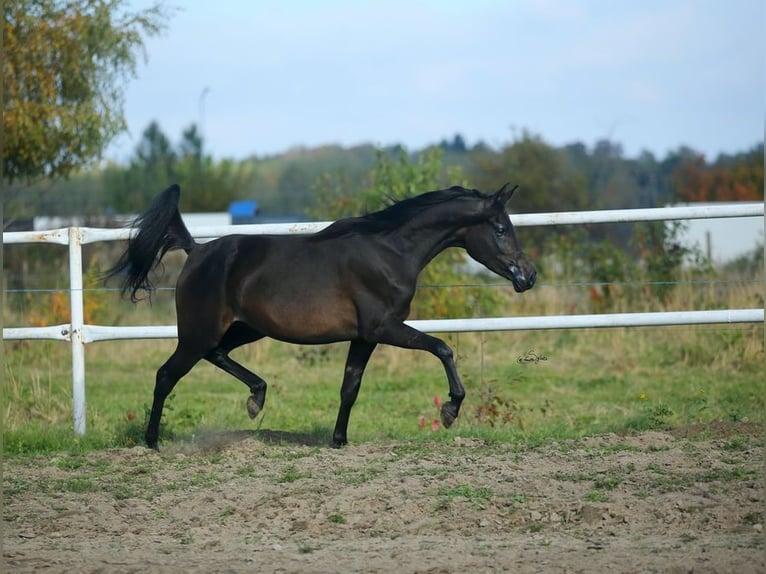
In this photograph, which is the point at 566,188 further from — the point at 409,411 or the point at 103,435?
the point at 103,435

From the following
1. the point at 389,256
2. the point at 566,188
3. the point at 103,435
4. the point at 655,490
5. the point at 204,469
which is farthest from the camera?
the point at 566,188

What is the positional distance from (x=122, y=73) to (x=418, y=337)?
9.36 metres

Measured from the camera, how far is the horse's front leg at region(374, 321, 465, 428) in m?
7.49

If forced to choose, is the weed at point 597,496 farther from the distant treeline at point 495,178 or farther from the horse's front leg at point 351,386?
the distant treeline at point 495,178

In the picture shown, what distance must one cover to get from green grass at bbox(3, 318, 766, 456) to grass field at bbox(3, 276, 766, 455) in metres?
0.02

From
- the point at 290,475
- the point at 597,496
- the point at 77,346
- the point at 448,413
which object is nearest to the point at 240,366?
the point at 77,346

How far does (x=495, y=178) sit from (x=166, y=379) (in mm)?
25975

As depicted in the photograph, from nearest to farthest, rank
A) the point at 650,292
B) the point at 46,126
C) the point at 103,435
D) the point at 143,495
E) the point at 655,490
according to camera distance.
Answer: the point at 655,490, the point at 143,495, the point at 103,435, the point at 650,292, the point at 46,126

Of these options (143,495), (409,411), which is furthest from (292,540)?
(409,411)

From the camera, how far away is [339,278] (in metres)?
7.83

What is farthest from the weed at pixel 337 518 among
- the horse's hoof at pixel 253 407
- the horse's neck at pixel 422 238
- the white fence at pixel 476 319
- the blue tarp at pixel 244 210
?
the blue tarp at pixel 244 210

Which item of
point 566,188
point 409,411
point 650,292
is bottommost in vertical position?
point 409,411

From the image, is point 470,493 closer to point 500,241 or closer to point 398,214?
point 500,241

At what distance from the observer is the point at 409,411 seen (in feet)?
34.4
